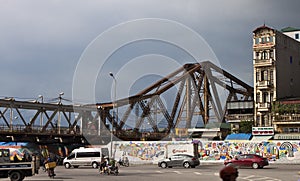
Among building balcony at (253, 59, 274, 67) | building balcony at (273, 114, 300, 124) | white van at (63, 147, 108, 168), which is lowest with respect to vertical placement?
white van at (63, 147, 108, 168)

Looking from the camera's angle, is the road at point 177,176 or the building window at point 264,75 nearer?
the road at point 177,176

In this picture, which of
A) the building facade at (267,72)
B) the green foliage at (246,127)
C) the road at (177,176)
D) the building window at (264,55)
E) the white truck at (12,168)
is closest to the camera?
the white truck at (12,168)

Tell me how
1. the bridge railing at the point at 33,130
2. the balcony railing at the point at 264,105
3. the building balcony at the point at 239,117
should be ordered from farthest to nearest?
the building balcony at the point at 239,117
the bridge railing at the point at 33,130
the balcony railing at the point at 264,105

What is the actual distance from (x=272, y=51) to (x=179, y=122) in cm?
3310

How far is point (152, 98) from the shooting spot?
11000 centimetres

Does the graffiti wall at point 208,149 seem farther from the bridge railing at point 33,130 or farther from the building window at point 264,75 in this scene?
the building window at point 264,75

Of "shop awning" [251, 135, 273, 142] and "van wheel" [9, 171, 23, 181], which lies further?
"shop awning" [251, 135, 273, 142]

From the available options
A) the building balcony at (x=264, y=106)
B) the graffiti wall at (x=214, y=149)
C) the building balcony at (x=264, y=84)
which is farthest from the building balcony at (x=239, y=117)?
the graffiti wall at (x=214, y=149)

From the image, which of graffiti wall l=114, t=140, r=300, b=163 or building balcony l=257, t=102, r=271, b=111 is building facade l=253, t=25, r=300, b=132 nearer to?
building balcony l=257, t=102, r=271, b=111

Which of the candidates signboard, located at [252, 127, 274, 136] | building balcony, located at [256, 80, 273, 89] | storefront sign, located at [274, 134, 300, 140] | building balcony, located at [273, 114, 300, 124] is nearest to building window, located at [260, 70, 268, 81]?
building balcony, located at [256, 80, 273, 89]

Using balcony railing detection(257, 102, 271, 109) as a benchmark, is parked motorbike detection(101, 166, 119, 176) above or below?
below

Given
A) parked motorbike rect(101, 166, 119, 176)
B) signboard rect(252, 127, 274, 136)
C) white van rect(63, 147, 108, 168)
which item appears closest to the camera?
parked motorbike rect(101, 166, 119, 176)

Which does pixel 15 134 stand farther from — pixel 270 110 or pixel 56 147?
pixel 270 110

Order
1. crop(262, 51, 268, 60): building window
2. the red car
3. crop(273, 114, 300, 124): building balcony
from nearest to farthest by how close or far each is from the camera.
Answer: the red car, crop(273, 114, 300, 124): building balcony, crop(262, 51, 268, 60): building window
